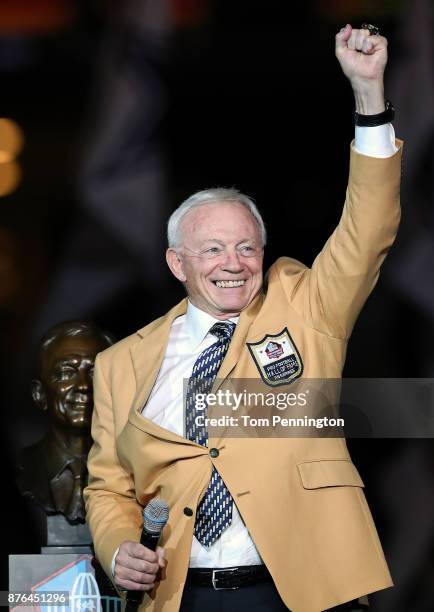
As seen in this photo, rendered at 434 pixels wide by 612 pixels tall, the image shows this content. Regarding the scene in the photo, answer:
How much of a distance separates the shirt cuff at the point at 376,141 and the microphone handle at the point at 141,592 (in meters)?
0.92

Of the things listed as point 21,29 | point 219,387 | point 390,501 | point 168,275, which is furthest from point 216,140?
point 219,387

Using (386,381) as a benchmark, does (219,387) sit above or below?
below

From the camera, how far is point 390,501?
13.9 feet

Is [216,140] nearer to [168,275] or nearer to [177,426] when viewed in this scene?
[168,275]

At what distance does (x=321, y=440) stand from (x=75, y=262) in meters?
1.91

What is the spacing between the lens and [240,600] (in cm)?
256

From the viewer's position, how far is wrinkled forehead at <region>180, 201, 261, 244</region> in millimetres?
2771

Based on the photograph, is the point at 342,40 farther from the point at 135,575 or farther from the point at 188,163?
the point at 188,163

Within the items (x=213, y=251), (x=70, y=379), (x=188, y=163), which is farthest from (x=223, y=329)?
(x=188, y=163)

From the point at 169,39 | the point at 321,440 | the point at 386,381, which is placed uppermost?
the point at 169,39

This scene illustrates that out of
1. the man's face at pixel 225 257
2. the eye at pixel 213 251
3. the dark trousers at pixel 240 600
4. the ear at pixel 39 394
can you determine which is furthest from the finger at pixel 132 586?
the ear at pixel 39 394

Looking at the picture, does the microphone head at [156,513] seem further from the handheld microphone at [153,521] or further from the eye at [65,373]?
the eye at [65,373]

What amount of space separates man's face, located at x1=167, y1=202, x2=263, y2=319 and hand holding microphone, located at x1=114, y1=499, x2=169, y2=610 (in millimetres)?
582

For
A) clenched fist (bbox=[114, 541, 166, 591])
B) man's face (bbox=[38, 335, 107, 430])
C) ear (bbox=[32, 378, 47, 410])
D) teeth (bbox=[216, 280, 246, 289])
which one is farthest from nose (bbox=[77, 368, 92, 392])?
clenched fist (bbox=[114, 541, 166, 591])
